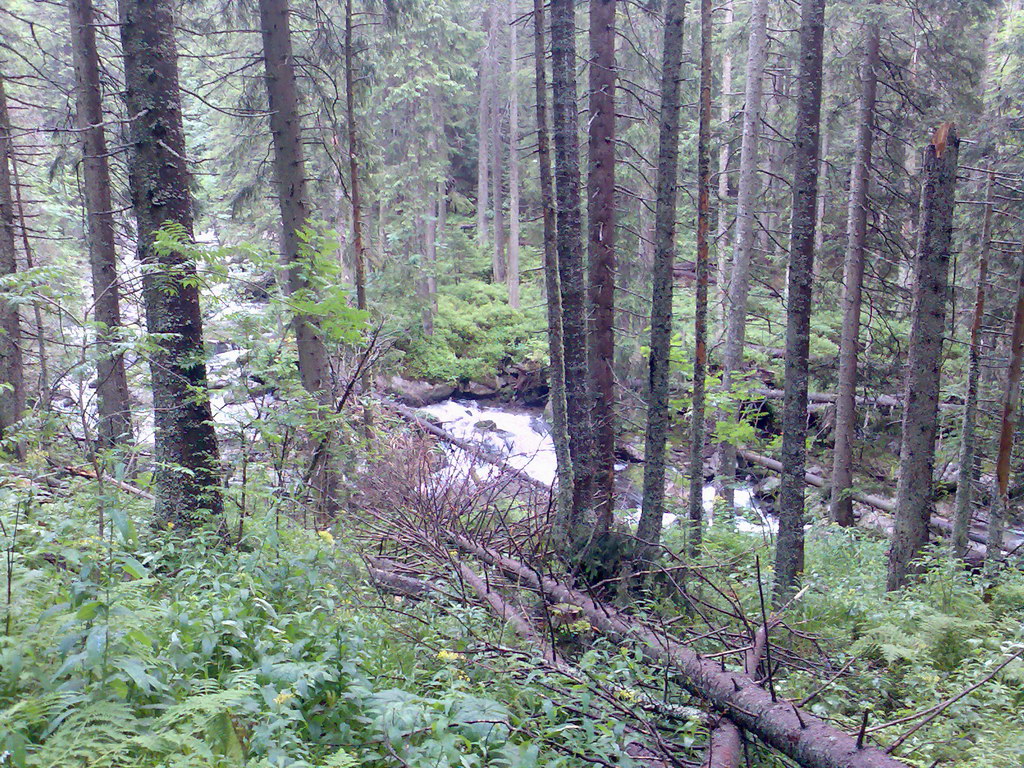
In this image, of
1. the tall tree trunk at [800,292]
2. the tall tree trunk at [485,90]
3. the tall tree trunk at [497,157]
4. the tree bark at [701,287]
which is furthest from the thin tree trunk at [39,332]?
the tall tree trunk at [485,90]

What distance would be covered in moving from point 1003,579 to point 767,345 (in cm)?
1454

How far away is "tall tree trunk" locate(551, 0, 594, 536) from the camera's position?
23.7 ft

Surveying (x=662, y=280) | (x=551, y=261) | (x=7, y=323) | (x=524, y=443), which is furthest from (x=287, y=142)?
(x=524, y=443)

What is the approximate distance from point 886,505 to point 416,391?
13637 mm

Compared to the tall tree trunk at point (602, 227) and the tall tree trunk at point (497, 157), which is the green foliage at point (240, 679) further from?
the tall tree trunk at point (497, 157)

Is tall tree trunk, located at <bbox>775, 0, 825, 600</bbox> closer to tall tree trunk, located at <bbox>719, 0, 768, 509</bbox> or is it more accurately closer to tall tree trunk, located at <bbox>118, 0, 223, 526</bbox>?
tall tree trunk, located at <bbox>719, 0, 768, 509</bbox>

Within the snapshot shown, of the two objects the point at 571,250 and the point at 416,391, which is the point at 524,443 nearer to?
the point at 416,391

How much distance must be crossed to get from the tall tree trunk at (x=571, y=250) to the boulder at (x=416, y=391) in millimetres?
12896

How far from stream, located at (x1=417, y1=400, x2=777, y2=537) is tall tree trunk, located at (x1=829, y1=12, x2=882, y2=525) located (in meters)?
1.78

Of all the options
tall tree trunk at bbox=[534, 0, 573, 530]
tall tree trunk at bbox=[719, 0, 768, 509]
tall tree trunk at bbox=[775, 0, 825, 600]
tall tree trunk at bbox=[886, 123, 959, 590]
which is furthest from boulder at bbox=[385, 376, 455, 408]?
tall tree trunk at bbox=[886, 123, 959, 590]

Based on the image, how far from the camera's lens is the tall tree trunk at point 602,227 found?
9.41 meters

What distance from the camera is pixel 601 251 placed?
970 cm

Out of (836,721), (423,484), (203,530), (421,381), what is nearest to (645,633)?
(836,721)

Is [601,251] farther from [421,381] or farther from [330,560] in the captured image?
[421,381]
